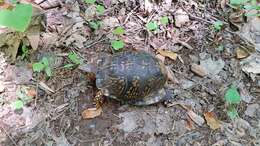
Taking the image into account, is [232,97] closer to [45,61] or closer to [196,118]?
[196,118]

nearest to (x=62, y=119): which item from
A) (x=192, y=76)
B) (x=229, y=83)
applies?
(x=192, y=76)

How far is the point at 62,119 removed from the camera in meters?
3.05

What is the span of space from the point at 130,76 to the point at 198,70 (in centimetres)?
77

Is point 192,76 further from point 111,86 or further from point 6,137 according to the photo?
point 6,137

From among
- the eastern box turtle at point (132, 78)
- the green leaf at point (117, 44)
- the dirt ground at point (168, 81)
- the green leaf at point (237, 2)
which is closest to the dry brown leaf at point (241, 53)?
the dirt ground at point (168, 81)

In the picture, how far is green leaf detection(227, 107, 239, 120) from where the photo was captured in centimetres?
323

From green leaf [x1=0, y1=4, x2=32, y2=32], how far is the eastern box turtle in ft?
2.33

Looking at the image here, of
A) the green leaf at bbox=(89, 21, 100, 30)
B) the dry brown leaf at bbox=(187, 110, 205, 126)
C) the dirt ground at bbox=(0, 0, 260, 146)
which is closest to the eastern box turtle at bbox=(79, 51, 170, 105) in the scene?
the dirt ground at bbox=(0, 0, 260, 146)

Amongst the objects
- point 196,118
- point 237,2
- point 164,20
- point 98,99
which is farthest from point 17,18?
point 237,2

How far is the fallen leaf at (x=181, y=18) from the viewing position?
3.77 m

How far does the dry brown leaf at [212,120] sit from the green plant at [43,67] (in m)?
1.35

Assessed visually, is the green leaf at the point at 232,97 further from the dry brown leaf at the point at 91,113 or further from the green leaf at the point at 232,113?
the dry brown leaf at the point at 91,113

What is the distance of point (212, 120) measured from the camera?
10.4ft

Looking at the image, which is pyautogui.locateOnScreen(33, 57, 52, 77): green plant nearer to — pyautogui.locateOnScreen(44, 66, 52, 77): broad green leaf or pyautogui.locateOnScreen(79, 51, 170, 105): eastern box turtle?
pyautogui.locateOnScreen(44, 66, 52, 77): broad green leaf
